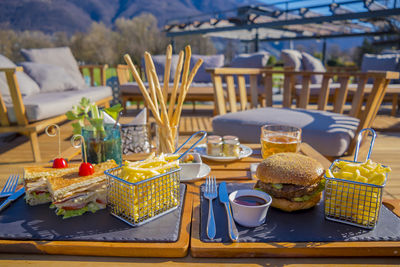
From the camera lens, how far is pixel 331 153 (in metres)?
2.05

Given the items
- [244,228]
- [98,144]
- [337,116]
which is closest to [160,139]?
[98,144]

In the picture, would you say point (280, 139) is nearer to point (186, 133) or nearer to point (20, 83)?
point (186, 133)

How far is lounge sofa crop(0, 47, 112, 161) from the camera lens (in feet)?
8.87

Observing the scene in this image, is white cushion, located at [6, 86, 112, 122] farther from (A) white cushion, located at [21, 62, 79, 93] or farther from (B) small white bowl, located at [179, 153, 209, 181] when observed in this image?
(B) small white bowl, located at [179, 153, 209, 181]

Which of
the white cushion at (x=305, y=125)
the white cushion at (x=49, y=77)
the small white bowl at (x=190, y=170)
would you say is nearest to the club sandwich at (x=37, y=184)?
the small white bowl at (x=190, y=170)

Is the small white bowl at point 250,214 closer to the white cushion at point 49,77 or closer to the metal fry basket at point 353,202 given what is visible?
the metal fry basket at point 353,202

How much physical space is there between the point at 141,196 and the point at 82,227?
0.19 metres

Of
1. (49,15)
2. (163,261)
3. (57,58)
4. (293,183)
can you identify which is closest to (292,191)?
(293,183)

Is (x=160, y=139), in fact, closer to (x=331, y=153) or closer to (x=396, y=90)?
(x=331, y=153)

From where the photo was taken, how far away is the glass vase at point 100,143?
1.17 meters

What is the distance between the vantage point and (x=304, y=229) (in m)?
0.75

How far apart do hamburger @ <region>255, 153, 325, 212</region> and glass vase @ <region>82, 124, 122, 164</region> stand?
2.17 ft

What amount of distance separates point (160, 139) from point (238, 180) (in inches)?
15.5

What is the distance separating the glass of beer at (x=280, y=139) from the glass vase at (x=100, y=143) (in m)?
0.67
